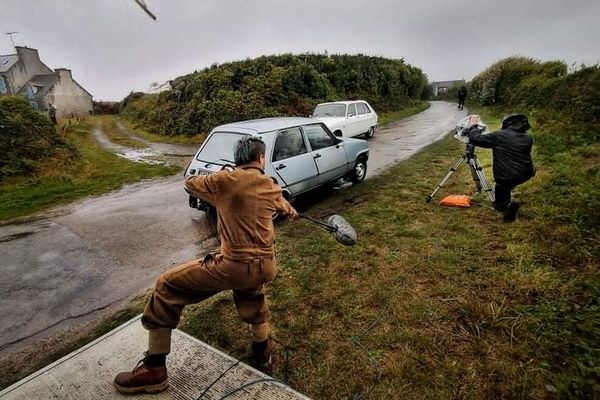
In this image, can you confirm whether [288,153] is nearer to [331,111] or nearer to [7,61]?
[331,111]

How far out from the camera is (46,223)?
6598 millimetres

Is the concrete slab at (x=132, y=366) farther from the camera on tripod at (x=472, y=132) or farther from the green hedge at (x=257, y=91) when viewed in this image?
the green hedge at (x=257, y=91)

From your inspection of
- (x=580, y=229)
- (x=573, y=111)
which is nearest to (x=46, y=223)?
(x=580, y=229)

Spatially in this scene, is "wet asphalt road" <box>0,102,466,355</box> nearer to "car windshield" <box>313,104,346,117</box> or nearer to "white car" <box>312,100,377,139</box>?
"white car" <box>312,100,377,139</box>

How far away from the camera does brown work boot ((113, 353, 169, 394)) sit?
2.41 metres

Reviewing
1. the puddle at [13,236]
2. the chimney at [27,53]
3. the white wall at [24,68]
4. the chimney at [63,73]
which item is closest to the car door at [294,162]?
the puddle at [13,236]

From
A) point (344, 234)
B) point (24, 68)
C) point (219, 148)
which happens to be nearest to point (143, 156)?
point (219, 148)

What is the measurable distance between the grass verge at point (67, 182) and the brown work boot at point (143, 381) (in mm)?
6863

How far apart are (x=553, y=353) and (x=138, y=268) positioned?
4.97 metres

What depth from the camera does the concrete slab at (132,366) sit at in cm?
246

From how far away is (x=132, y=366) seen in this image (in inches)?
108

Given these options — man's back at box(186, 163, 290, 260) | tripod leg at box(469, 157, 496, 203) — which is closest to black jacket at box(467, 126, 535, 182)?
tripod leg at box(469, 157, 496, 203)

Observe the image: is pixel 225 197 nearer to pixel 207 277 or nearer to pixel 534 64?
pixel 207 277

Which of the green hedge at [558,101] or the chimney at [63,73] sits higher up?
the chimney at [63,73]
